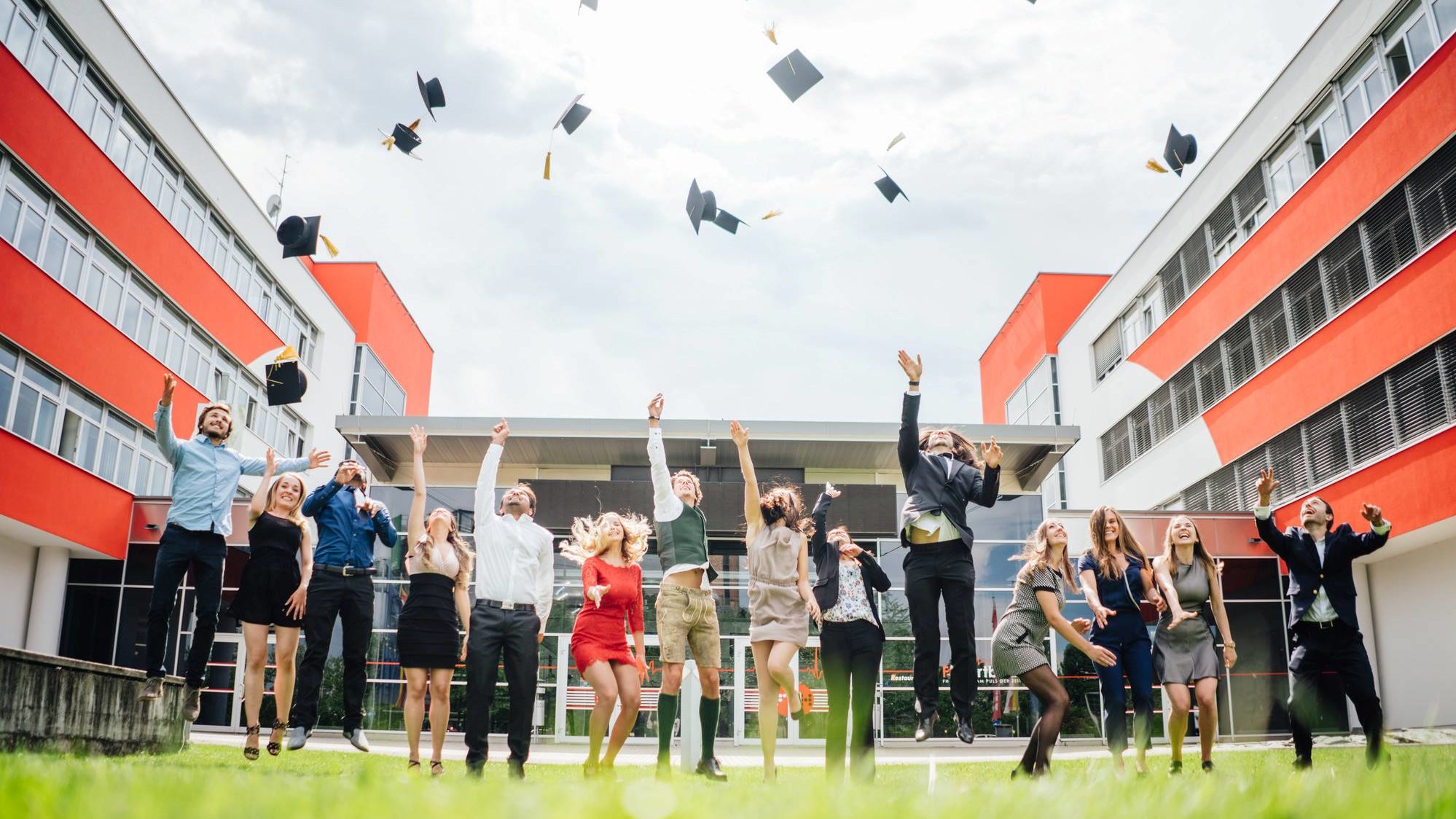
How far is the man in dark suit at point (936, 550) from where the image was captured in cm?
641

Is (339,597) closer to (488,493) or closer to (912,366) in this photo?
(488,493)


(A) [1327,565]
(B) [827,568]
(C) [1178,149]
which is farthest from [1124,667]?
(C) [1178,149]

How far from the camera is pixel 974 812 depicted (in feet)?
6.68

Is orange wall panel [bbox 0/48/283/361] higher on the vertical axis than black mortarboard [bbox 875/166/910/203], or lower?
higher

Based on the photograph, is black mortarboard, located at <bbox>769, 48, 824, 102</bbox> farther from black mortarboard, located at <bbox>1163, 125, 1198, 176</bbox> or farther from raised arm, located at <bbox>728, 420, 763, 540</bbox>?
black mortarboard, located at <bbox>1163, 125, 1198, 176</bbox>

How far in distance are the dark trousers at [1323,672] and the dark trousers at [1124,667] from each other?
0.92 meters

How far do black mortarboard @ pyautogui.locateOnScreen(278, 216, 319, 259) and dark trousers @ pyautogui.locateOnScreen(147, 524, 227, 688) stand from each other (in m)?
6.26

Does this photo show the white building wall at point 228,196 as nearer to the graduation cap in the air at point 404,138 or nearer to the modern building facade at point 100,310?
the modern building facade at point 100,310

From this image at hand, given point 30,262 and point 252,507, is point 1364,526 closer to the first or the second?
point 252,507

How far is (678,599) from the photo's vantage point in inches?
275

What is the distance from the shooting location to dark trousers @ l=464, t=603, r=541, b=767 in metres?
6.61

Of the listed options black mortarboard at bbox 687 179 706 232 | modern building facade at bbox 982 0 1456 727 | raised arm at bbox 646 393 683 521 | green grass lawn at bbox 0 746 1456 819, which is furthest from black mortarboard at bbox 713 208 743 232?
modern building facade at bbox 982 0 1456 727

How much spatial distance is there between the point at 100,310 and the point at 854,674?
19125mm

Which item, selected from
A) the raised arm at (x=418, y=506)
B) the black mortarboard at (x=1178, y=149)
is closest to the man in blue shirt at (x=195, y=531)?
the raised arm at (x=418, y=506)
